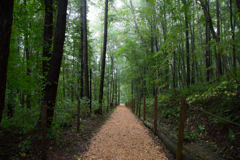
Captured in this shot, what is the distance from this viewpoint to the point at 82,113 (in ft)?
23.8

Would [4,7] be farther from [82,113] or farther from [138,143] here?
[82,113]

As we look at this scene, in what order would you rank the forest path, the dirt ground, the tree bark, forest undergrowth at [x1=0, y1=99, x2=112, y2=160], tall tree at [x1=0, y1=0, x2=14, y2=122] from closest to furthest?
1. tall tree at [x1=0, y1=0, x2=14, y2=122]
2. forest undergrowth at [x1=0, y1=99, x2=112, y2=160]
3. the dirt ground
4. the forest path
5. the tree bark

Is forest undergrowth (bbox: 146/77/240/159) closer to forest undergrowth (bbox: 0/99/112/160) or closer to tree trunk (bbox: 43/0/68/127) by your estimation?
forest undergrowth (bbox: 0/99/112/160)

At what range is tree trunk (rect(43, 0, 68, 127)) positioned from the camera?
3.52m

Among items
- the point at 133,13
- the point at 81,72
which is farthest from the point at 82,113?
the point at 133,13

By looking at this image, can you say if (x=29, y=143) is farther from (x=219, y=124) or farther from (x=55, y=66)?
(x=219, y=124)

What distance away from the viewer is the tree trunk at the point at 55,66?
3.52 meters

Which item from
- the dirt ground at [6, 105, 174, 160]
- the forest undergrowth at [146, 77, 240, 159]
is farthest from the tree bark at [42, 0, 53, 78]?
the forest undergrowth at [146, 77, 240, 159]

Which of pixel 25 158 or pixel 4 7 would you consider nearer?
pixel 4 7

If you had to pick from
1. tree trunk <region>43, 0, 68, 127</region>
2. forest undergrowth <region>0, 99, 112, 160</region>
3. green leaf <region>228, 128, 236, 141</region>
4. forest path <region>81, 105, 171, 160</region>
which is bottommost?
forest path <region>81, 105, 171, 160</region>

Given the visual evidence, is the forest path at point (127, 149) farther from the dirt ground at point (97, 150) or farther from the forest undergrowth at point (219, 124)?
the forest undergrowth at point (219, 124)

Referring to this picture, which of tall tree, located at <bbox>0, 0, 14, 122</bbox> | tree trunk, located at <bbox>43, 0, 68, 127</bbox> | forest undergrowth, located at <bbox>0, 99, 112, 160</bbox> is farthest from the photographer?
tree trunk, located at <bbox>43, 0, 68, 127</bbox>

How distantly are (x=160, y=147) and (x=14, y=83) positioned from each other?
4.36 metres

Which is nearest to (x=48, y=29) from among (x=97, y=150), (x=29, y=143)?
(x=29, y=143)
